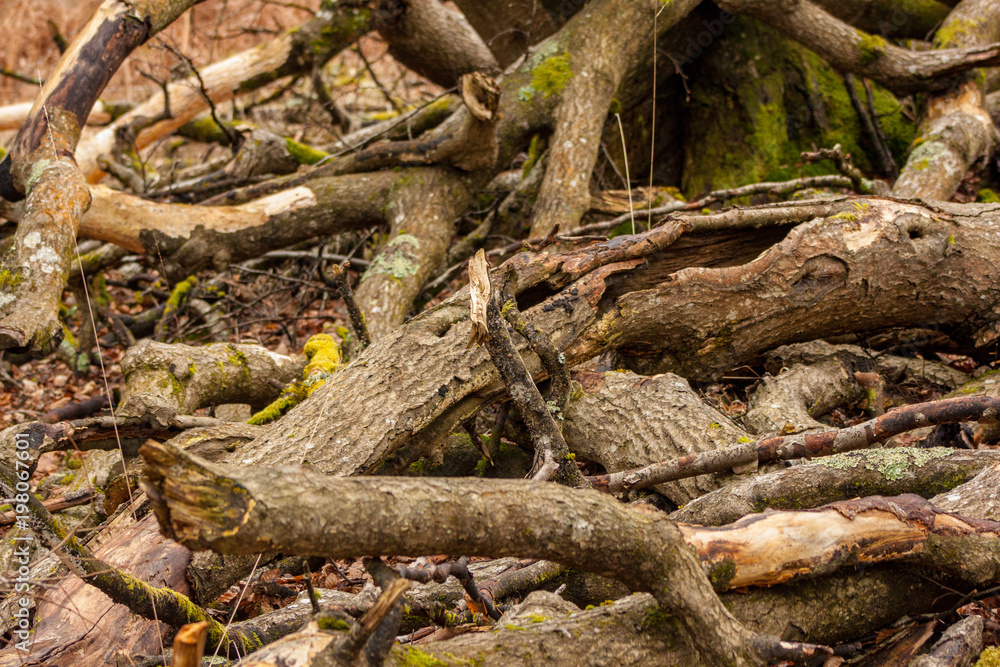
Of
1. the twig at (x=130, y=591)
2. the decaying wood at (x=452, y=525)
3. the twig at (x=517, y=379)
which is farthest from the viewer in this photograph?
the twig at (x=517, y=379)

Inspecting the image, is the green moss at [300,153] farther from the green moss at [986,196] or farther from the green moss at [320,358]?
the green moss at [986,196]

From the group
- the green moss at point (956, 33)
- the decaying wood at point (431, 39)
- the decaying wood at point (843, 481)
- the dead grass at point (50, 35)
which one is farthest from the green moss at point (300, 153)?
the dead grass at point (50, 35)

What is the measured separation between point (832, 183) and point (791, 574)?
356cm

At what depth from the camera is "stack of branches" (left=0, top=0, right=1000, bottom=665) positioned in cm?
165

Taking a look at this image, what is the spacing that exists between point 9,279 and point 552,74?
3642 millimetres

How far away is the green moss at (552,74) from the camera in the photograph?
16.4ft

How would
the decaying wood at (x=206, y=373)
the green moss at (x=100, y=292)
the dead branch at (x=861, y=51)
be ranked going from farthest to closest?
the dead branch at (x=861, y=51) → the green moss at (x=100, y=292) → the decaying wood at (x=206, y=373)

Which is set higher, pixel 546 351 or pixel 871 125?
pixel 546 351

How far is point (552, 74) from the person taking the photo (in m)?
5.03

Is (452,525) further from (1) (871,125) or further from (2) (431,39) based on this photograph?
(1) (871,125)

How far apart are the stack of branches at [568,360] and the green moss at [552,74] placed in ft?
0.08

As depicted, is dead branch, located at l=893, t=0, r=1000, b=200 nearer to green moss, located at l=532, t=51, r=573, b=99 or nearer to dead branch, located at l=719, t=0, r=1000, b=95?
dead branch, located at l=719, t=0, r=1000, b=95

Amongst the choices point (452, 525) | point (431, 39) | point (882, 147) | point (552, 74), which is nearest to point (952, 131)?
point (882, 147)

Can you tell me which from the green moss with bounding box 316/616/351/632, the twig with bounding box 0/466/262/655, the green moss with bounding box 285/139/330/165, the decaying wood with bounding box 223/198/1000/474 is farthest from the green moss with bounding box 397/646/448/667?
the green moss with bounding box 285/139/330/165
